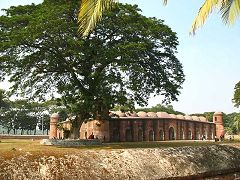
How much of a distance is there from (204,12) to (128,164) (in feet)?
19.1

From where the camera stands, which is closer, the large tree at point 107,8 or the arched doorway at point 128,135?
the large tree at point 107,8

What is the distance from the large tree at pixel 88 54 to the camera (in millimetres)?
25594

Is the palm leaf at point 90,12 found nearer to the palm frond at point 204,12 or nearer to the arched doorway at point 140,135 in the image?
the palm frond at point 204,12

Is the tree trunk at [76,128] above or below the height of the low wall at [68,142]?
above

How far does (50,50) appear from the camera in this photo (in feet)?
90.0

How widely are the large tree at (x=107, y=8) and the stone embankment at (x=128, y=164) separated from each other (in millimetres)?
3927

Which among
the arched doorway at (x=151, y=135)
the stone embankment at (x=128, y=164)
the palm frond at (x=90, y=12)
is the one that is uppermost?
the palm frond at (x=90, y=12)

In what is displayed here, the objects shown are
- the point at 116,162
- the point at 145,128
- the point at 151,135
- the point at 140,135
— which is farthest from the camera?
the point at 151,135

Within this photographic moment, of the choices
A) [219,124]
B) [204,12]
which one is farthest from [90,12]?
[219,124]

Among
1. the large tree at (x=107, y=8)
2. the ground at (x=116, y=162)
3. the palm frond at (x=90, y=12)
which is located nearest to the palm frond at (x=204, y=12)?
the large tree at (x=107, y=8)

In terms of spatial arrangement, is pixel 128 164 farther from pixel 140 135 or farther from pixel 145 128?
pixel 145 128

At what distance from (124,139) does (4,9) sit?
30.2 metres

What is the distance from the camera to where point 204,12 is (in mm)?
8180

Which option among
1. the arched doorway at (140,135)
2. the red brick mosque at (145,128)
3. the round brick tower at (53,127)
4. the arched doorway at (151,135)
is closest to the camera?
the red brick mosque at (145,128)
